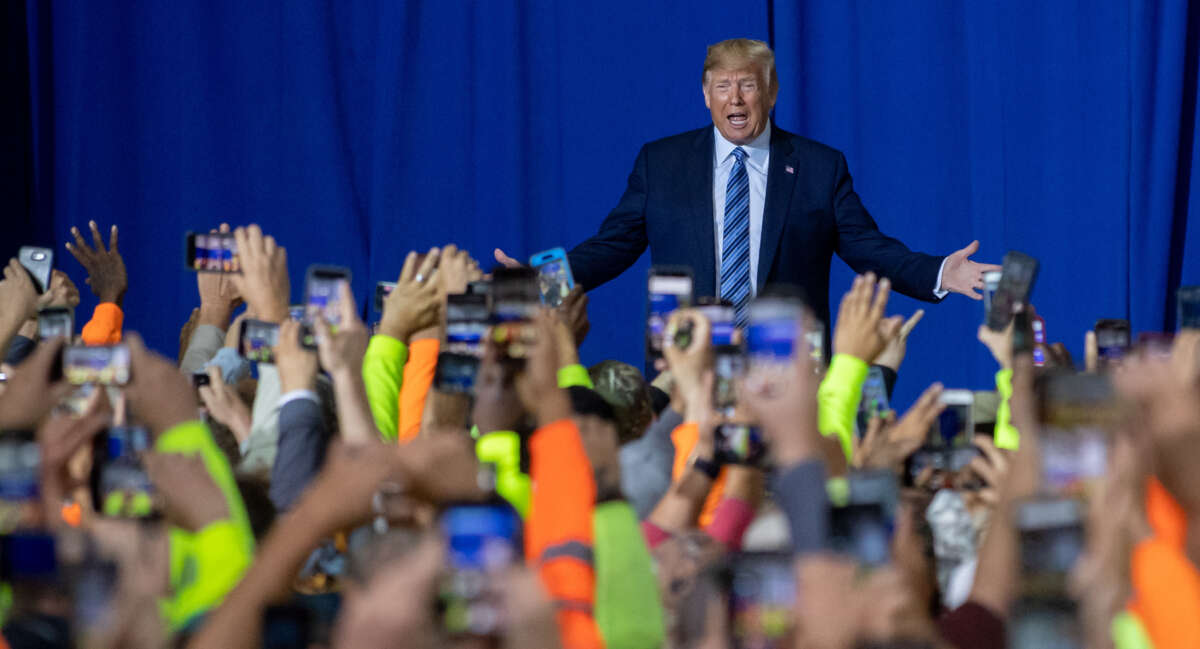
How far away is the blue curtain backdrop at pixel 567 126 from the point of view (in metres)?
4.90

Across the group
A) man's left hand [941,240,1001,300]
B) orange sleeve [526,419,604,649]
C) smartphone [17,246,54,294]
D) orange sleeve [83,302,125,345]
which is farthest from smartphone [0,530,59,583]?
man's left hand [941,240,1001,300]

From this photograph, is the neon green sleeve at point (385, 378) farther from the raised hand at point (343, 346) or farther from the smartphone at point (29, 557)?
the smartphone at point (29, 557)

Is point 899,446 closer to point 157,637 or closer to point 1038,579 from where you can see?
point 1038,579

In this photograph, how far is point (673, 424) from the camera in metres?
1.88

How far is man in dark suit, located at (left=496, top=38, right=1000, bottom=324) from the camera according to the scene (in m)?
3.46

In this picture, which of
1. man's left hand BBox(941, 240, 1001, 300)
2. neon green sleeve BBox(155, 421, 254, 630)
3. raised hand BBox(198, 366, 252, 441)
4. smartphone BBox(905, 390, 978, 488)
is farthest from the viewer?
man's left hand BBox(941, 240, 1001, 300)

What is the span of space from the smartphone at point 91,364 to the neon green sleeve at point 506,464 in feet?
1.42

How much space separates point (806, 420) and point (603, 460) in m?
0.33

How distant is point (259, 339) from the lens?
1.89m

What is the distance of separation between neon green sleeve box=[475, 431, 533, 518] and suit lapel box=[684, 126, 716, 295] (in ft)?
6.38

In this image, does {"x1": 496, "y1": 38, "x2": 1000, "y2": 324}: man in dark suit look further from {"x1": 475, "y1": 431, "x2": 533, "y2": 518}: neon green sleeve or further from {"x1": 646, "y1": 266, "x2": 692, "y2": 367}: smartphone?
{"x1": 475, "y1": 431, "x2": 533, "y2": 518}: neon green sleeve

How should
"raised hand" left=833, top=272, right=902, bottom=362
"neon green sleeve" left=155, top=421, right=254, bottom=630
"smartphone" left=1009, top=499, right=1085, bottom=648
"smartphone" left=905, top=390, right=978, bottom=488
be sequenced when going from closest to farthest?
"smartphone" left=1009, top=499, right=1085, bottom=648, "neon green sleeve" left=155, top=421, right=254, bottom=630, "smartphone" left=905, top=390, right=978, bottom=488, "raised hand" left=833, top=272, right=902, bottom=362

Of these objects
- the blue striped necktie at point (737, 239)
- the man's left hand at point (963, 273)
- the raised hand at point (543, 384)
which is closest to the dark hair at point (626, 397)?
the raised hand at point (543, 384)

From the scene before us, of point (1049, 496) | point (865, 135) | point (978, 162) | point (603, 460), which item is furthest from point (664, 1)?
point (1049, 496)
